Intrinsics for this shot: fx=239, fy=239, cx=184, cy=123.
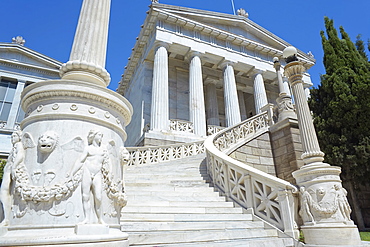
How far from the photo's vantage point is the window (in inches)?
862

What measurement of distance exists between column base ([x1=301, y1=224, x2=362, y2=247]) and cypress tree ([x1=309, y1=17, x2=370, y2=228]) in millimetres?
6921

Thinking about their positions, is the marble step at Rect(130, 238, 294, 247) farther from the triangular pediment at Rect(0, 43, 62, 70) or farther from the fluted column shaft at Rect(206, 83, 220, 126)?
the triangular pediment at Rect(0, 43, 62, 70)

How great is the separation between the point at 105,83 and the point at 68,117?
1.15 metres

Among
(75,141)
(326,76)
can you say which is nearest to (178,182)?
(75,141)

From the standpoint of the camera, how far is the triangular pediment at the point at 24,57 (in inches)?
897

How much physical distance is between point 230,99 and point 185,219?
16.9 metres

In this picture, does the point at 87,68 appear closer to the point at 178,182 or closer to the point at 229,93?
the point at 178,182

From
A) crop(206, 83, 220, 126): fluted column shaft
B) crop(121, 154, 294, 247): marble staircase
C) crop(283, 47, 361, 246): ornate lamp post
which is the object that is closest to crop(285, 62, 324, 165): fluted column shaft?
crop(283, 47, 361, 246): ornate lamp post

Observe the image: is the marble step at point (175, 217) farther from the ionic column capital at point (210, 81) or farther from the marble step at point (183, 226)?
the ionic column capital at point (210, 81)

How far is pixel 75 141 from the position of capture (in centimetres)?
290

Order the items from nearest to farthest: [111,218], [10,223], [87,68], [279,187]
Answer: [10,223], [111,218], [87,68], [279,187]

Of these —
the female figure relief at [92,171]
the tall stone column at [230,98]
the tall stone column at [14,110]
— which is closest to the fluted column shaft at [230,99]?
the tall stone column at [230,98]

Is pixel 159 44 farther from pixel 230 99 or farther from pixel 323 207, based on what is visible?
pixel 323 207

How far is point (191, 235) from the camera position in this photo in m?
4.28
